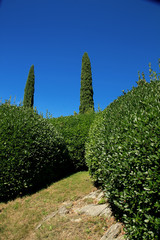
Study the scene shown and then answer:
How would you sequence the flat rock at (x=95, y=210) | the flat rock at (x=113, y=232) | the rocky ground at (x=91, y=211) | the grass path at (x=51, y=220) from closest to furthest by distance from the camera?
1. the flat rock at (x=113, y=232)
2. the rocky ground at (x=91, y=211)
3. the grass path at (x=51, y=220)
4. the flat rock at (x=95, y=210)

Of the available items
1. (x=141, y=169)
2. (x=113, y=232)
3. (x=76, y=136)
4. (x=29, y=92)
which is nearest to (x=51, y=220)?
(x=113, y=232)

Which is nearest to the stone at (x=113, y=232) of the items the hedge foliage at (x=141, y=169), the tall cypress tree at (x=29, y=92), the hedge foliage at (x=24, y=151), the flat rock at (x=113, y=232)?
the flat rock at (x=113, y=232)

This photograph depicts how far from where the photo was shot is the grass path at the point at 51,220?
4.17 m

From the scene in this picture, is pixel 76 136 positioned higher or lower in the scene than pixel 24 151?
higher

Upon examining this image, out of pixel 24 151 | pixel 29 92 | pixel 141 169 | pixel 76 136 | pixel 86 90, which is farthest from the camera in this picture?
pixel 29 92

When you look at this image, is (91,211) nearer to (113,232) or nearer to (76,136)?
(113,232)

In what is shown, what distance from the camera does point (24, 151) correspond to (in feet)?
21.5

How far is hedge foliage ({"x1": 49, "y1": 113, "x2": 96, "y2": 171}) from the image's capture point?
31.8 ft

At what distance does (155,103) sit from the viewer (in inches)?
142

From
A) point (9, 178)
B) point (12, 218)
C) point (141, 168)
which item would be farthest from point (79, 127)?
point (141, 168)

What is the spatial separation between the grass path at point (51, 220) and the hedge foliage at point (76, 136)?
2.04 m

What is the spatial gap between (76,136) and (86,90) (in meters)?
16.0

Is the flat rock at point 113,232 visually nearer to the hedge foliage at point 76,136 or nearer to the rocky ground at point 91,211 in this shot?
the rocky ground at point 91,211

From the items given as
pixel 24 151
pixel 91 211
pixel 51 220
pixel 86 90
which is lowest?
pixel 51 220
